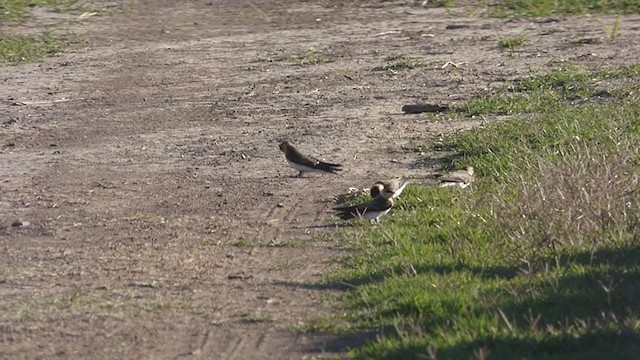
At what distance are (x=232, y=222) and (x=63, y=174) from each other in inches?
87.6

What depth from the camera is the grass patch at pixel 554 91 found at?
1256 cm

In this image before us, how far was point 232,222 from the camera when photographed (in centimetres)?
906

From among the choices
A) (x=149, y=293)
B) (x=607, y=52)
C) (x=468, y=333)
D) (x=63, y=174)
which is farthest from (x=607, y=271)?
(x=607, y=52)

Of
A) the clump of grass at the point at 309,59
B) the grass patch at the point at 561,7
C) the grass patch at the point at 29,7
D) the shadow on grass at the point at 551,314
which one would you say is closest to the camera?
the shadow on grass at the point at 551,314

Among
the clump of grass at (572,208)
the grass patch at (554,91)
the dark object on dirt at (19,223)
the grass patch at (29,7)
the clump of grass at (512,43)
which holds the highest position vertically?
the clump of grass at (572,208)

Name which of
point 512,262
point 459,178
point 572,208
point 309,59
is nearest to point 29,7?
point 309,59

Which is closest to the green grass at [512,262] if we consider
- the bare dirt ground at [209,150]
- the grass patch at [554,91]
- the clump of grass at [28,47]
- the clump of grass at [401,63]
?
the bare dirt ground at [209,150]

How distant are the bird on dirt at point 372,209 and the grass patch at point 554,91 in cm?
394

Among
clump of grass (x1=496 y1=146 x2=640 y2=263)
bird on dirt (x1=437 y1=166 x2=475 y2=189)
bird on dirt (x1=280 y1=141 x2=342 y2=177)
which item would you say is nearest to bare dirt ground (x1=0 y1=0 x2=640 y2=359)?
bird on dirt (x1=280 y1=141 x2=342 y2=177)

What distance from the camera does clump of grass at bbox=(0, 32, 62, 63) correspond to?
16.1 m

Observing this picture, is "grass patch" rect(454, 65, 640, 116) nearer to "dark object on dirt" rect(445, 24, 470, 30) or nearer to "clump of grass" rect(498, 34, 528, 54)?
"clump of grass" rect(498, 34, 528, 54)

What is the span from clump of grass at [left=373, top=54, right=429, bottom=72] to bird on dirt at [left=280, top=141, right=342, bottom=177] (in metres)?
4.72

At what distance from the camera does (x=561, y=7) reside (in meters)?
18.2

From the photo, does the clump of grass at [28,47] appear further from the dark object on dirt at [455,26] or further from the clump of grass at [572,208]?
the clump of grass at [572,208]
